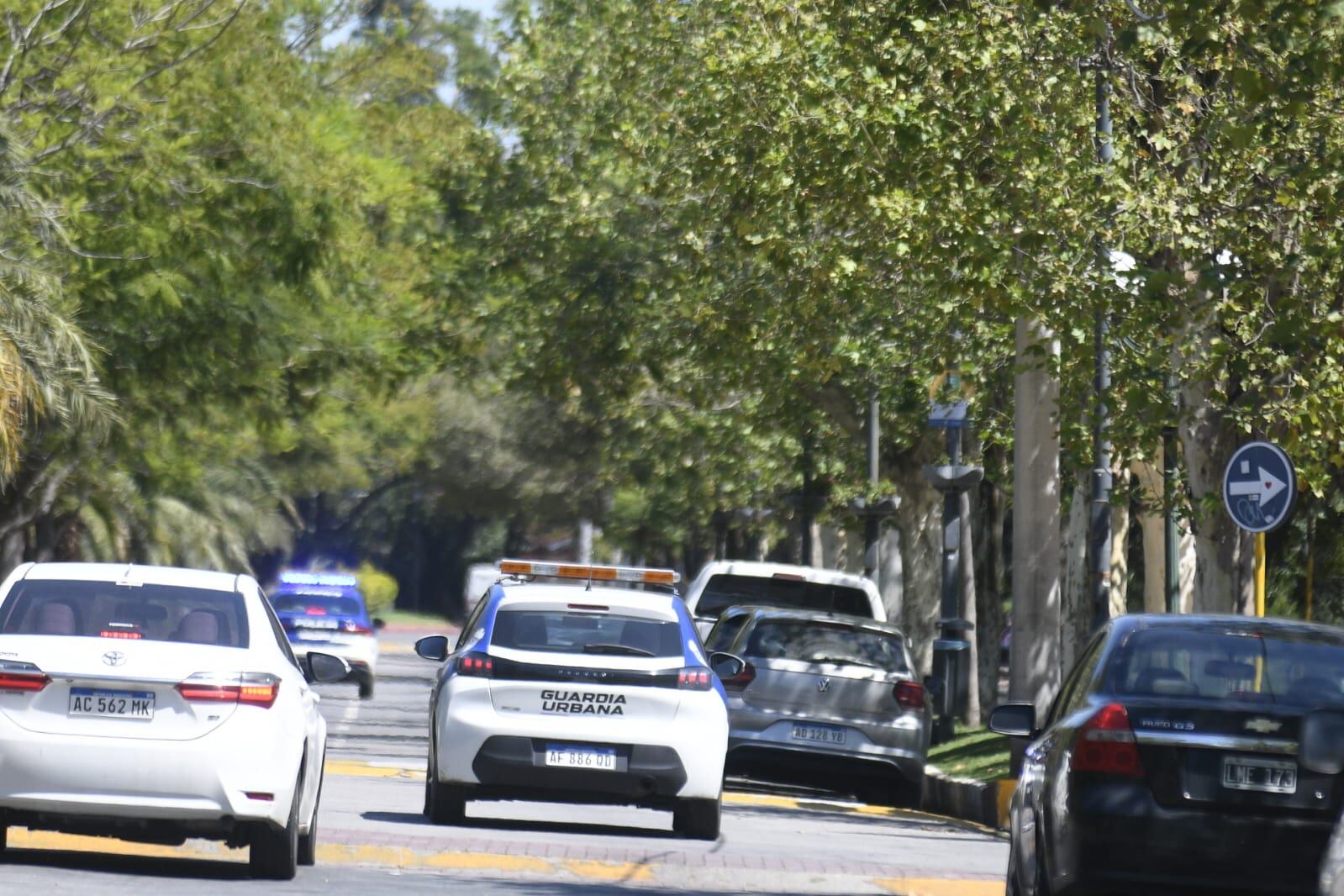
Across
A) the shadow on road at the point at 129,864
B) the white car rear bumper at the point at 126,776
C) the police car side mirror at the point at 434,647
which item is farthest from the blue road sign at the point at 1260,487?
the white car rear bumper at the point at 126,776

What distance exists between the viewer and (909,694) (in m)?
19.1

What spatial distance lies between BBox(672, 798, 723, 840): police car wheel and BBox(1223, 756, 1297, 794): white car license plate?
19.0ft

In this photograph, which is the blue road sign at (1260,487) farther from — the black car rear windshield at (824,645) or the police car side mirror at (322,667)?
the police car side mirror at (322,667)

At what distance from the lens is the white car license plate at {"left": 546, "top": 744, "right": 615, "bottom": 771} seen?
14.0 m

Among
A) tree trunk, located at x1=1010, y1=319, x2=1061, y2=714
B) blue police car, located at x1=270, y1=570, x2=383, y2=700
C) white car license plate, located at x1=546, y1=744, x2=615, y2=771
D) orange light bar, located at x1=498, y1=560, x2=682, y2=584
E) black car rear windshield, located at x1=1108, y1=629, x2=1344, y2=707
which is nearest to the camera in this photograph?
black car rear windshield, located at x1=1108, y1=629, x2=1344, y2=707

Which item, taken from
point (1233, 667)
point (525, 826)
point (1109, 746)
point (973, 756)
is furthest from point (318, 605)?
point (1109, 746)

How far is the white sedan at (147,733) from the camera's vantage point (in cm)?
1047

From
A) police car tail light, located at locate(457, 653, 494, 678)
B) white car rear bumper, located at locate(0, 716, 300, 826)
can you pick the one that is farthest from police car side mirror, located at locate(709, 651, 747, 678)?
white car rear bumper, located at locate(0, 716, 300, 826)

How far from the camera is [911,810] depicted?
64.4ft

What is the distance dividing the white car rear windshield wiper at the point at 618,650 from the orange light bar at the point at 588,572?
91 cm

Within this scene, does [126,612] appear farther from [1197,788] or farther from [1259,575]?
[1259,575]

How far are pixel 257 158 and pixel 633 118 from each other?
483 cm

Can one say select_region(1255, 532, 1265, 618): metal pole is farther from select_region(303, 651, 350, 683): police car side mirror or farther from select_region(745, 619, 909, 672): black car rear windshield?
select_region(303, 651, 350, 683): police car side mirror

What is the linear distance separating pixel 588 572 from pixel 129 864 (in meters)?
Answer: 4.70
